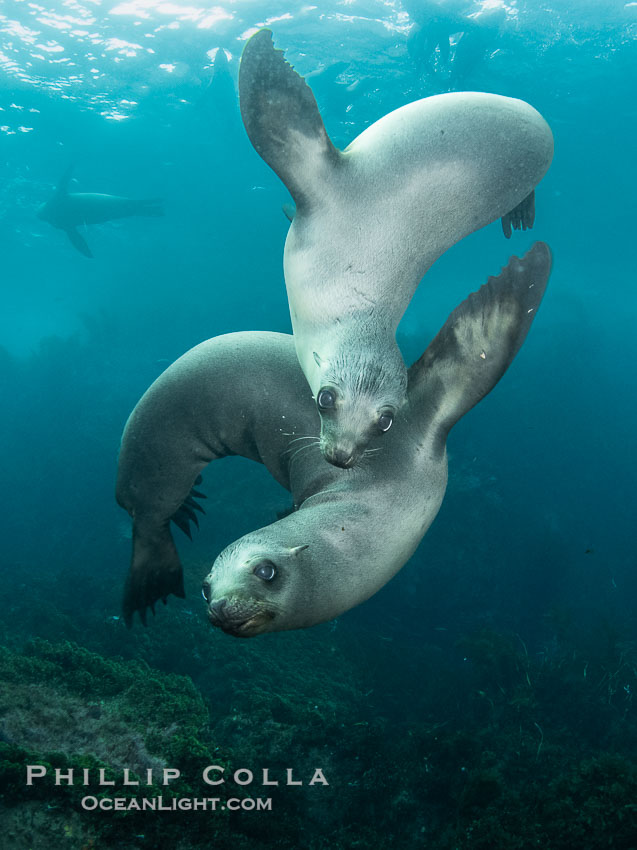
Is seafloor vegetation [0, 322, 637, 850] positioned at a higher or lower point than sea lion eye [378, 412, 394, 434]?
lower

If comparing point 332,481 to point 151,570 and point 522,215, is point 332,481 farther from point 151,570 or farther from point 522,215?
point 522,215

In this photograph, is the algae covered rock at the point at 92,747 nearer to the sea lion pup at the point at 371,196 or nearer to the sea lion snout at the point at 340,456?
the sea lion snout at the point at 340,456

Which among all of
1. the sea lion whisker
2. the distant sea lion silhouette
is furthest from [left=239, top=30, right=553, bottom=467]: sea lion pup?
the distant sea lion silhouette

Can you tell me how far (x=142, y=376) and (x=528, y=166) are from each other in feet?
69.9

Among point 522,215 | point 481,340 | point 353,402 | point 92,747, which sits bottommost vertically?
point 92,747

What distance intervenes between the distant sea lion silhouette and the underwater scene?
0.16 metres

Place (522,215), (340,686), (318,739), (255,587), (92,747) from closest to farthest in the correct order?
1. (255,587)
2. (92,747)
3. (522,215)
4. (318,739)
5. (340,686)

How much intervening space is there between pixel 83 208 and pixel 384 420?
21.2m

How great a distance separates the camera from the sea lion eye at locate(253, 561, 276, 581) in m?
1.72

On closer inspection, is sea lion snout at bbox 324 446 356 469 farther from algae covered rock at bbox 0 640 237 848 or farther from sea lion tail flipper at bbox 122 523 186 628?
algae covered rock at bbox 0 640 237 848

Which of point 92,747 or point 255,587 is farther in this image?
point 92,747

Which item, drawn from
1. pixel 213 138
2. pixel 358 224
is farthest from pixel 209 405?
pixel 213 138

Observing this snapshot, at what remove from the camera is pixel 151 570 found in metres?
3.24

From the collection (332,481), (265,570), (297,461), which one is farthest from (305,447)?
(265,570)
